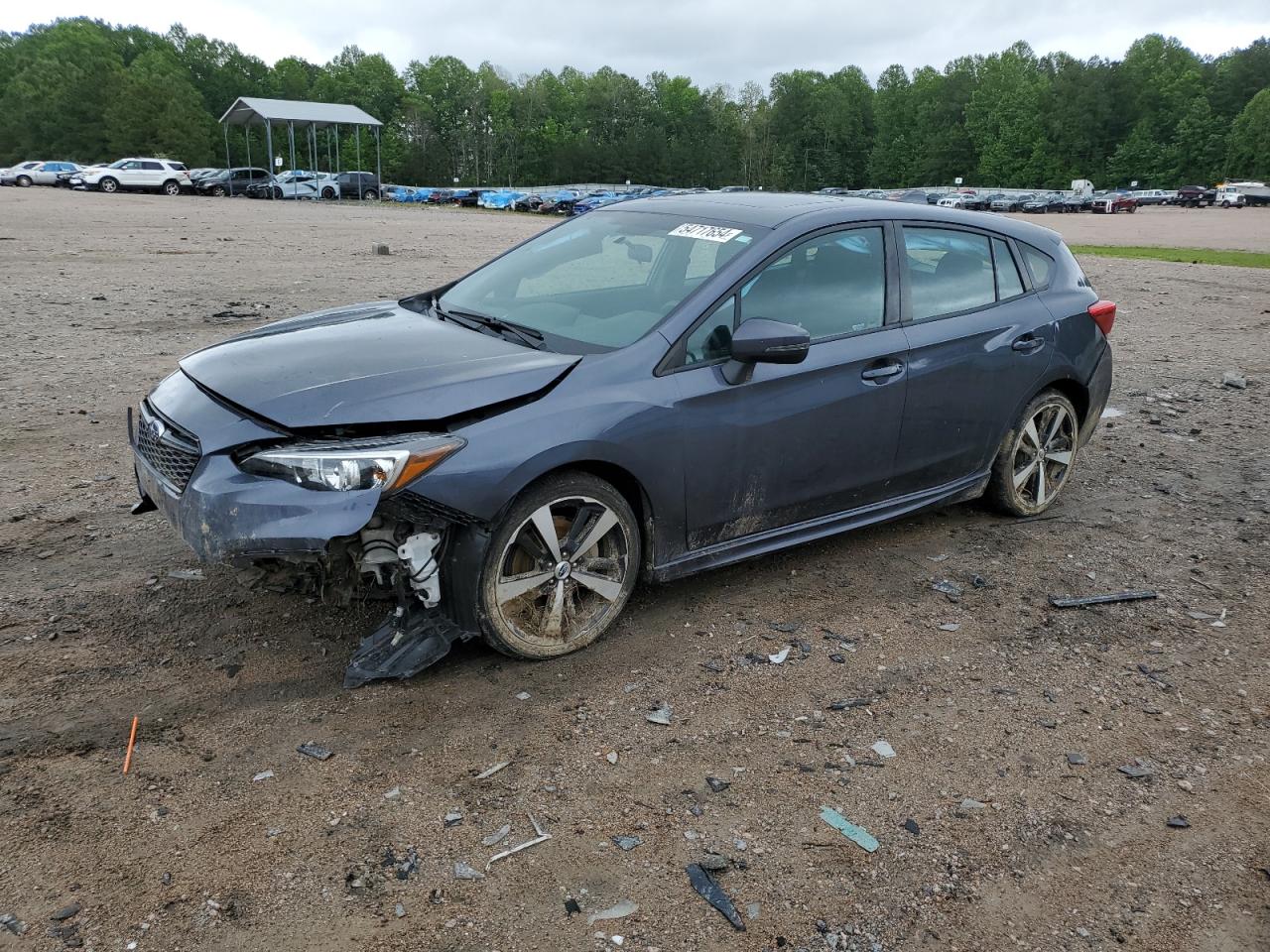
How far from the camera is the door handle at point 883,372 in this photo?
4.86m

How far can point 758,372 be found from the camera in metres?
4.47

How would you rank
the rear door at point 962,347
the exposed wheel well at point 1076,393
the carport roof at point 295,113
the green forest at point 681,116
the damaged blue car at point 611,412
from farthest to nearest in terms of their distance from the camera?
the green forest at point 681,116
the carport roof at point 295,113
the exposed wheel well at point 1076,393
the rear door at point 962,347
the damaged blue car at point 611,412

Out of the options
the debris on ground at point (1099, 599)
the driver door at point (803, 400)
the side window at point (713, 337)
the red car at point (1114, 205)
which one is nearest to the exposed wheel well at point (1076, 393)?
the debris on ground at point (1099, 599)

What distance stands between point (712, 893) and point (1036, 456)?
3.93 metres

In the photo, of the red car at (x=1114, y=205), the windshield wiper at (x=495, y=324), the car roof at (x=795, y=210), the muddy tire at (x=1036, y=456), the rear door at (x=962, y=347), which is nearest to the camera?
the windshield wiper at (x=495, y=324)

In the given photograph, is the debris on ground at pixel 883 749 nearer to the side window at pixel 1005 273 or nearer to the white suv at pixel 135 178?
the side window at pixel 1005 273

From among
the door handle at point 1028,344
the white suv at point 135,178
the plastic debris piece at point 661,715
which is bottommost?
the plastic debris piece at point 661,715

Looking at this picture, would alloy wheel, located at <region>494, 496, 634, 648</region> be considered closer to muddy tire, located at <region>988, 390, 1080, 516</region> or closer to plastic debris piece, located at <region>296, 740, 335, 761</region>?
plastic debris piece, located at <region>296, 740, 335, 761</region>

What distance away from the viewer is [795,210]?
194 inches

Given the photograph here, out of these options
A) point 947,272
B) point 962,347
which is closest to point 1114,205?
point 947,272

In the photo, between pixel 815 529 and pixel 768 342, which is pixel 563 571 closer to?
pixel 768 342

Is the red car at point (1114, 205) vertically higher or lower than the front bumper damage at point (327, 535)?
higher

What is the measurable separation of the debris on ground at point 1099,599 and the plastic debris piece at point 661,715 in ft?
7.17

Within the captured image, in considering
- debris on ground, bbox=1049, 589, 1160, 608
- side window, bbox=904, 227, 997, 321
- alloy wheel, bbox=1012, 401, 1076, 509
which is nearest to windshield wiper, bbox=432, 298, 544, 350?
side window, bbox=904, 227, 997, 321
